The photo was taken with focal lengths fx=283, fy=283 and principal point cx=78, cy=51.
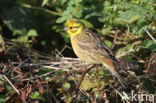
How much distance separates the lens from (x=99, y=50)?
136 inches

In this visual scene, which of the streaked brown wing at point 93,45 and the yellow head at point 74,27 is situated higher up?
the yellow head at point 74,27

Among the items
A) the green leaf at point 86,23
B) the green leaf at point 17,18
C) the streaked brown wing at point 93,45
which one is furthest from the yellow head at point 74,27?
the green leaf at point 17,18

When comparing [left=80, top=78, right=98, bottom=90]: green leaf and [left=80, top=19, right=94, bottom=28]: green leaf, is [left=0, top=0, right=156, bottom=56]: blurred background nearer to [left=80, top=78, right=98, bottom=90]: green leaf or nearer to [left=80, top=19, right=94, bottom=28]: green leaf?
[left=80, top=19, right=94, bottom=28]: green leaf

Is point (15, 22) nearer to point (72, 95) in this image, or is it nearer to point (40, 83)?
point (40, 83)

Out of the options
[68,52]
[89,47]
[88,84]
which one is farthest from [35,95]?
[68,52]

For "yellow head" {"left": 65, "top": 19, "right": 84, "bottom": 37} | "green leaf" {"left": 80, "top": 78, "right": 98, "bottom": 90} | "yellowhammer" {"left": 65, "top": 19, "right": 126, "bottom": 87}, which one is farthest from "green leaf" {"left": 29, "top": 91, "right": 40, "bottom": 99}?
"yellow head" {"left": 65, "top": 19, "right": 84, "bottom": 37}

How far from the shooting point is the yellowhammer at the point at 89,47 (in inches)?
131

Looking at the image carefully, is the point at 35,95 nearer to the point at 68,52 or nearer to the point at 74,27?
the point at 74,27

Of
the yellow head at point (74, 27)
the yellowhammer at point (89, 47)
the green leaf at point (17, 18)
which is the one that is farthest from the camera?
the green leaf at point (17, 18)

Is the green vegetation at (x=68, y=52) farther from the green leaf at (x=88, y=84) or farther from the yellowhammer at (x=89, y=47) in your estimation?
the yellowhammer at (x=89, y=47)

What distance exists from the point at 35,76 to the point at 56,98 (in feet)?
1.22

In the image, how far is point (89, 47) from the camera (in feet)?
11.7

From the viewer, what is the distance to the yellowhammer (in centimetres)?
333

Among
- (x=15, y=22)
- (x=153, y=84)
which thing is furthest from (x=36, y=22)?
(x=153, y=84)
